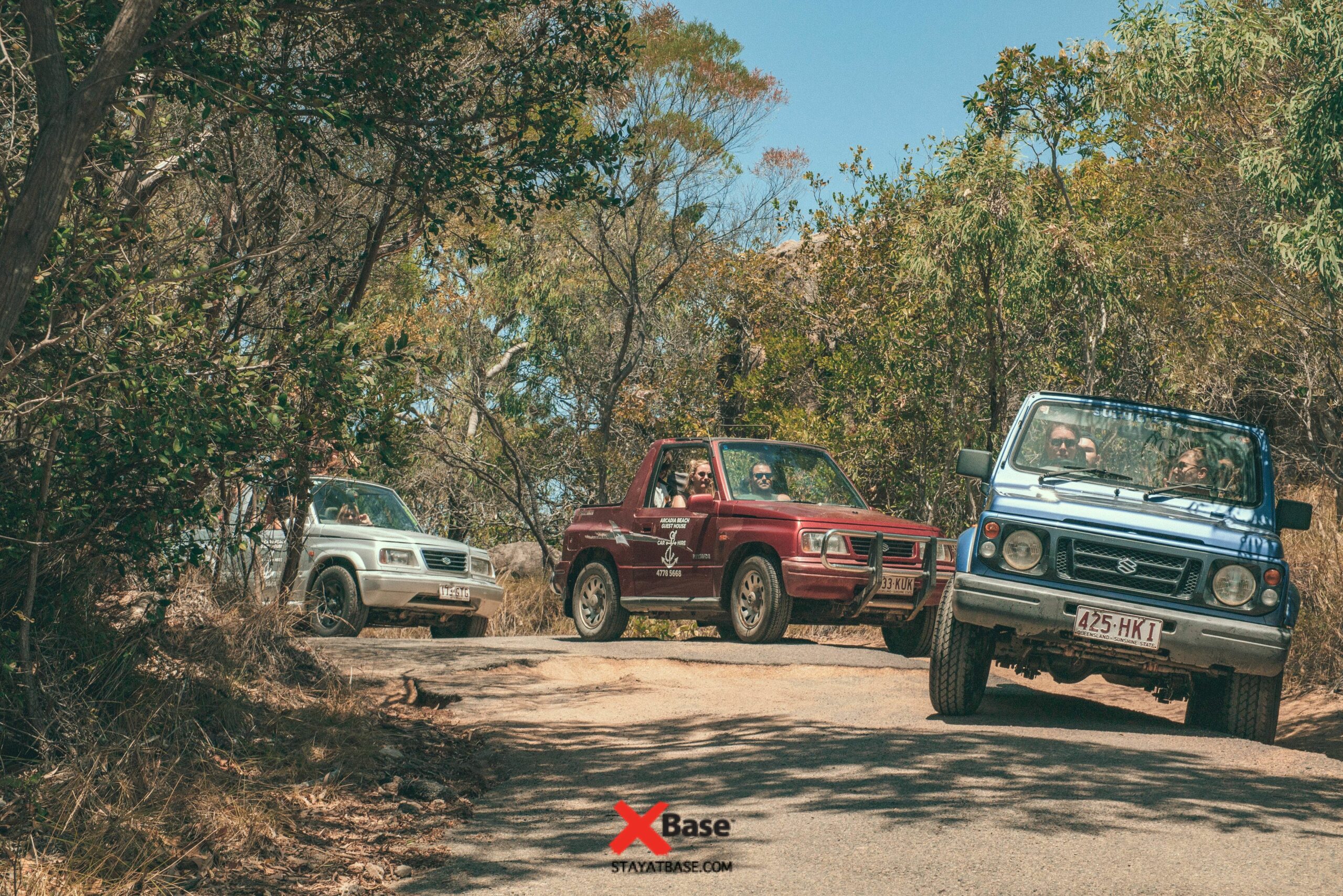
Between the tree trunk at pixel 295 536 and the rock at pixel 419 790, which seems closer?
the rock at pixel 419 790

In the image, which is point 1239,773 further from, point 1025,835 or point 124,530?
point 124,530

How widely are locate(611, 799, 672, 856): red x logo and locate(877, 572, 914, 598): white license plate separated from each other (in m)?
5.54

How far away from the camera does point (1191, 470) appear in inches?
326

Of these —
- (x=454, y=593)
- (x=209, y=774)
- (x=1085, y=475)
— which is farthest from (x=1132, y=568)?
(x=454, y=593)

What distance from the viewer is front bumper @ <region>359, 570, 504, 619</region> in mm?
13414

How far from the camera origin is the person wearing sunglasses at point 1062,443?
8.38m

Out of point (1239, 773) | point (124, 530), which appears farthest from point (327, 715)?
point (1239, 773)

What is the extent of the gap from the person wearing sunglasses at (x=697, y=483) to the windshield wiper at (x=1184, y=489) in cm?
519

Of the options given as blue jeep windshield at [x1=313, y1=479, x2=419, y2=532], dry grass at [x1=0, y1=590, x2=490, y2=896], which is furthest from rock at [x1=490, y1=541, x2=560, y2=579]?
dry grass at [x1=0, y1=590, x2=490, y2=896]

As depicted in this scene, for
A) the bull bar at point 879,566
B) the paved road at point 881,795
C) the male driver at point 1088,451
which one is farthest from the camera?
the bull bar at point 879,566

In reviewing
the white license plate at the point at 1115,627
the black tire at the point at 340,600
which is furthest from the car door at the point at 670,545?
the white license plate at the point at 1115,627

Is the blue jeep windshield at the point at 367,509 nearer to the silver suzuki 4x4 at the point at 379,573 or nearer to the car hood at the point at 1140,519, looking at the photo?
the silver suzuki 4x4 at the point at 379,573

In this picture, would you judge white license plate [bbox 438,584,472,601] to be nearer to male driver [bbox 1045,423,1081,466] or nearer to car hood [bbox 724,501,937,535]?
car hood [bbox 724,501,937,535]

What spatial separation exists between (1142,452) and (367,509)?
9.21 meters
